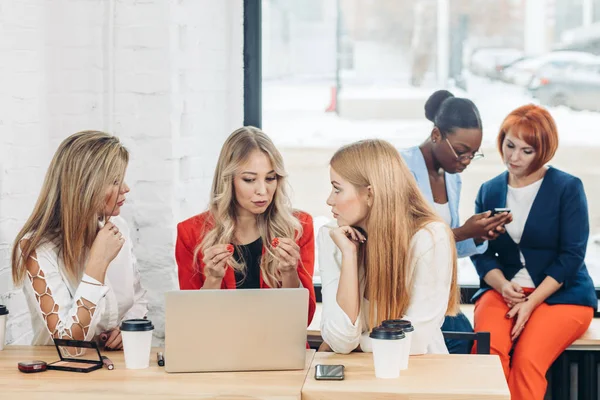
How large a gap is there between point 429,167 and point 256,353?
1.46 meters

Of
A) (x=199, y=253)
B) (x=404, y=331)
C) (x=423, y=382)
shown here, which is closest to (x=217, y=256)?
(x=199, y=253)

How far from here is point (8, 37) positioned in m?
2.88

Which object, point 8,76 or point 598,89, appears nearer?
point 8,76

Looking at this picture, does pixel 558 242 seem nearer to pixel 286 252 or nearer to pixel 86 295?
pixel 286 252

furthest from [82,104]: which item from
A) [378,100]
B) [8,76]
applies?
[378,100]

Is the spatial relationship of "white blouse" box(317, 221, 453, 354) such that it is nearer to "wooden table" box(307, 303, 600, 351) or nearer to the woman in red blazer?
the woman in red blazer

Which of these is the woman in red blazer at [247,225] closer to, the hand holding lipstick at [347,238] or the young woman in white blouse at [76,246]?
the young woman in white blouse at [76,246]

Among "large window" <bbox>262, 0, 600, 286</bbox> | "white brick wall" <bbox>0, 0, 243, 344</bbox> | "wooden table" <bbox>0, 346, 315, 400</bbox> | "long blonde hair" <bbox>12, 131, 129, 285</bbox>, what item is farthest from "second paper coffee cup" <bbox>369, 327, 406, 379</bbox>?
"large window" <bbox>262, 0, 600, 286</bbox>

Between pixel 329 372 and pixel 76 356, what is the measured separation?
70cm

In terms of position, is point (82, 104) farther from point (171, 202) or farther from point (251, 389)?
point (251, 389)

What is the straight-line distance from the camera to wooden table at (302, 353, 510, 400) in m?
2.01

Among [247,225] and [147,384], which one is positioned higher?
[247,225]

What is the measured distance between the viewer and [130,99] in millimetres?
3188

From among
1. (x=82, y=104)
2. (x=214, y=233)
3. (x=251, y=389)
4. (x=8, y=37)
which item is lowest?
(x=251, y=389)
